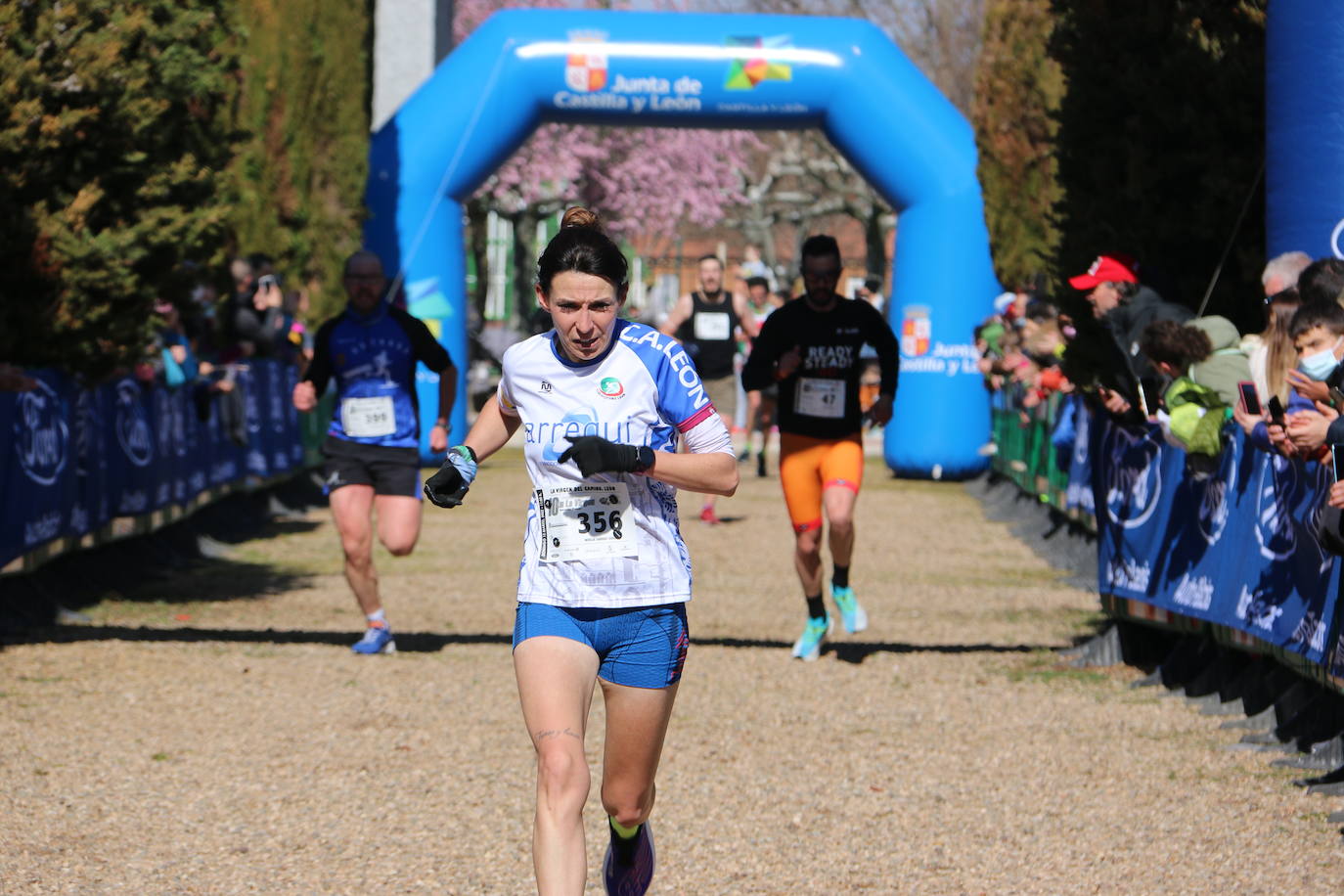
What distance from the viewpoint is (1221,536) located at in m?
8.40

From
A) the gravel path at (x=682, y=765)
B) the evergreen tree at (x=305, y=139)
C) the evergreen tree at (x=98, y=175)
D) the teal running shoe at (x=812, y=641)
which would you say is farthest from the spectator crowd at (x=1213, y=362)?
the evergreen tree at (x=305, y=139)

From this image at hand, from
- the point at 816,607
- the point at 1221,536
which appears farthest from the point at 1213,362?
the point at 816,607

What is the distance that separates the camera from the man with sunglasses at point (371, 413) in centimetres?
974

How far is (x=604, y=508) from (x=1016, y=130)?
17.5m

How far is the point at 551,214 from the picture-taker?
4712 centimetres

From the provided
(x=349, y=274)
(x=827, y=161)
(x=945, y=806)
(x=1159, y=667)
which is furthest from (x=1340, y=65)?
(x=827, y=161)

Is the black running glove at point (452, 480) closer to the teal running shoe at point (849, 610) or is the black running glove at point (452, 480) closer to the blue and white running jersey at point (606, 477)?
the blue and white running jersey at point (606, 477)

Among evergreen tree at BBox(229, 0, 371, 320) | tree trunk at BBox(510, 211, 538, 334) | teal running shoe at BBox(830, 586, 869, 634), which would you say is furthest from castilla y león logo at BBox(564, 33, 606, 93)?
tree trunk at BBox(510, 211, 538, 334)

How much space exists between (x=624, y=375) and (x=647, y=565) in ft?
1.53

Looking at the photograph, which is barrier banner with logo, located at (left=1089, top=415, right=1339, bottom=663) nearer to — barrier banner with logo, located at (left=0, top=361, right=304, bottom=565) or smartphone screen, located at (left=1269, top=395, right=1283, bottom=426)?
smartphone screen, located at (left=1269, top=395, right=1283, bottom=426)

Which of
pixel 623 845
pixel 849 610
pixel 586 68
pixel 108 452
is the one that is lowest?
pixel 849 610

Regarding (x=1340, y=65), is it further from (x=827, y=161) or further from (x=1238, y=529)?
(x=827, y=161)

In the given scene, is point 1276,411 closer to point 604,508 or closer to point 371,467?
point 604,508

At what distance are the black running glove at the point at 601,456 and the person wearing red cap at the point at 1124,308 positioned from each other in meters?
5.25
